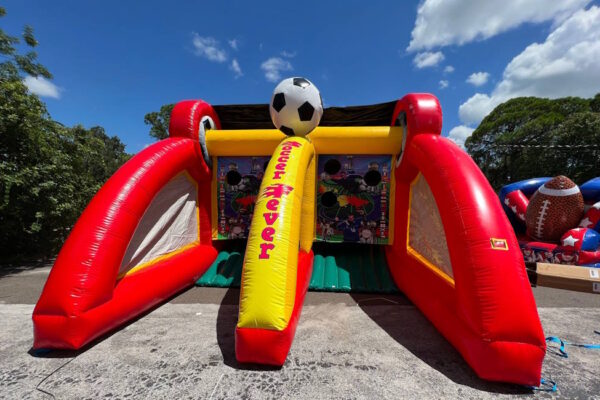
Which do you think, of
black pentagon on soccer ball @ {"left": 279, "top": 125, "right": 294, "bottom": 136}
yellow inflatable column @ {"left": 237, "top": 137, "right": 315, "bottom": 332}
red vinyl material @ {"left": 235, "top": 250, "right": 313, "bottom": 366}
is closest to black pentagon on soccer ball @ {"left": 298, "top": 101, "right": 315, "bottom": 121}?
black pentagon on soccer ball @ {"left": 279, "top": 125, "right": 294, "bottom": 136}

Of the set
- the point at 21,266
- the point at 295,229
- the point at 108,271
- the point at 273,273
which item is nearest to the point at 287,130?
the point at 295,229

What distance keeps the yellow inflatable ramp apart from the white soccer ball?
863mm

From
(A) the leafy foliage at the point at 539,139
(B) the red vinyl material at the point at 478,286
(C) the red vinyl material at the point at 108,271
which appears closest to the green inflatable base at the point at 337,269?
(C) the red vinyl material at the point at 108,271

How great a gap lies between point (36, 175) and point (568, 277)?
9.90 metres

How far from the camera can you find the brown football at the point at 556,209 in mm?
5750

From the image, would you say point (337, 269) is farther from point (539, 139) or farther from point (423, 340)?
point (539, 139)

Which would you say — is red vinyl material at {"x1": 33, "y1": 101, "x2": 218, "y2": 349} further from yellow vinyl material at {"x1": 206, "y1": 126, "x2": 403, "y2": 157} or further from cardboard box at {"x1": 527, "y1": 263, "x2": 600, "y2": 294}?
cardboard box at {"x1": 527, "y1": 263, "x2": 600, "y2": 294}

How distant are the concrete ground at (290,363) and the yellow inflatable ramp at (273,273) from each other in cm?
24

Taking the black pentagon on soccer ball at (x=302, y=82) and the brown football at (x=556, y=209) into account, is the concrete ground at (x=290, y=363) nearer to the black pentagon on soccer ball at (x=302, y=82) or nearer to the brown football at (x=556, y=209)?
the brown football at (x=556, y=209)

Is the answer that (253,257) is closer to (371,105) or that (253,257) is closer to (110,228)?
(110,228)

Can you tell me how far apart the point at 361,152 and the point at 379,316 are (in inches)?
104

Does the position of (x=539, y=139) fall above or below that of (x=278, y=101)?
above

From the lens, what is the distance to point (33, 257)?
262 inches

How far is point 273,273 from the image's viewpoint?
247 cm
